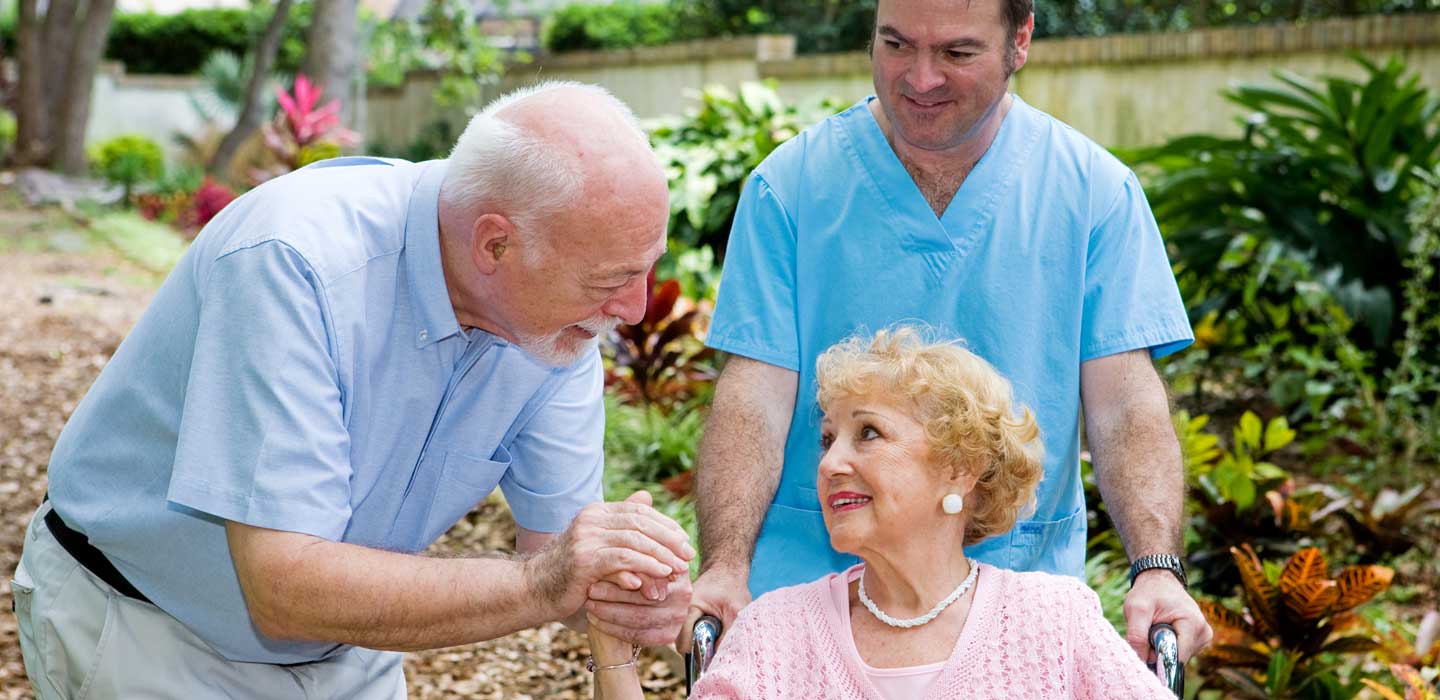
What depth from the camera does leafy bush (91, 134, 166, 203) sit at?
64.0 feet

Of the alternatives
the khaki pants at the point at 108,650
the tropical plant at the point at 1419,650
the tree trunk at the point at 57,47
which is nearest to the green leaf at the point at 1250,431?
the tropical plant at the point at 1419,650

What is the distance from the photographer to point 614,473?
579 centimetres

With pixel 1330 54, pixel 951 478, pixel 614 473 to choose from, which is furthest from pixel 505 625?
pixel 1330 54

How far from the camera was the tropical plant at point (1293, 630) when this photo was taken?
3.70 m

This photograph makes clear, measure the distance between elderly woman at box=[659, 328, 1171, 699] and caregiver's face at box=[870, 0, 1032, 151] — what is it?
1.61ft

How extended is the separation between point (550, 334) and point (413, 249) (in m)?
0.25

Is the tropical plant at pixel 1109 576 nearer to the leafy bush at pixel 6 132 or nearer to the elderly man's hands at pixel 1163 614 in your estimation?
the elderly man's hands at pixel 1163 614

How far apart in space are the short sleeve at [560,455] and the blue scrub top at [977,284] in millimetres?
369

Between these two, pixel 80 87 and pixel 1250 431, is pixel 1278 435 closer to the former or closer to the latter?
pixel 1250 431

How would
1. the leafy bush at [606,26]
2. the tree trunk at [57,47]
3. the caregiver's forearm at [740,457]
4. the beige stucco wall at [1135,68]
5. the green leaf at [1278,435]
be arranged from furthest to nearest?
the tree trunk at [57,47] < the leafy bush at [606,26] < the beige stucco wall at [1135,68] < the green leaf at [1278,435] < the caregiver's forearm at [740,457]

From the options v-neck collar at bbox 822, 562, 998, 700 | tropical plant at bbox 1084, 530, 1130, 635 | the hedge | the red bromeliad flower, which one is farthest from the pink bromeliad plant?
Result: the hedge

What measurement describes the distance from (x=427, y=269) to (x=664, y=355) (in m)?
4.49

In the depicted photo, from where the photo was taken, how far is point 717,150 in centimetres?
753

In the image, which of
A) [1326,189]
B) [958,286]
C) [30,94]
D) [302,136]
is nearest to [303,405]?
[958,286]
